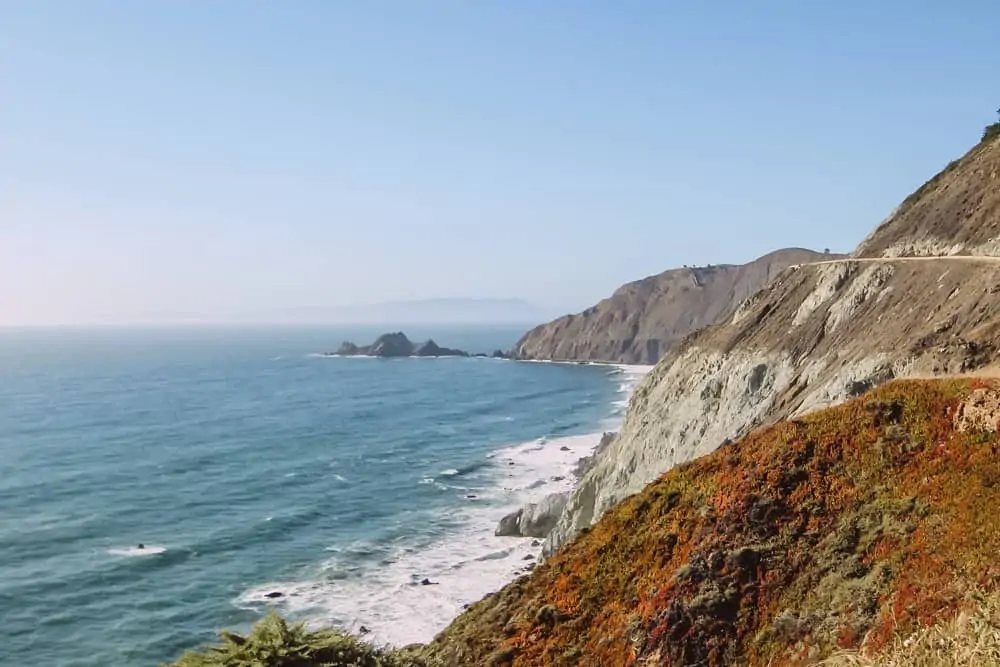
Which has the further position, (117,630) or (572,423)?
(572,423)

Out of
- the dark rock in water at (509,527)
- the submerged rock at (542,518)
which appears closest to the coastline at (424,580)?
the dark rock in water at (509,527)

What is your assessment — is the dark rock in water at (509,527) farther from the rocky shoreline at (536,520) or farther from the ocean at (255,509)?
the ocean at (255,509)

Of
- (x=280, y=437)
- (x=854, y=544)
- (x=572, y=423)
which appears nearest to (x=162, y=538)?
(x=280, y=437)

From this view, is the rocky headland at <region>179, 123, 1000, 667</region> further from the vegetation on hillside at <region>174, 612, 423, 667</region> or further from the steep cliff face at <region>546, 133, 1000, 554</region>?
the steep cliff face at <region>546, 133, 1000, 554</region>

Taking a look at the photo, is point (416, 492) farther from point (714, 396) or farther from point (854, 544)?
point (854, 544)

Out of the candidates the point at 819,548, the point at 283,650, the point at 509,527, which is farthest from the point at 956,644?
the point at 509,527
